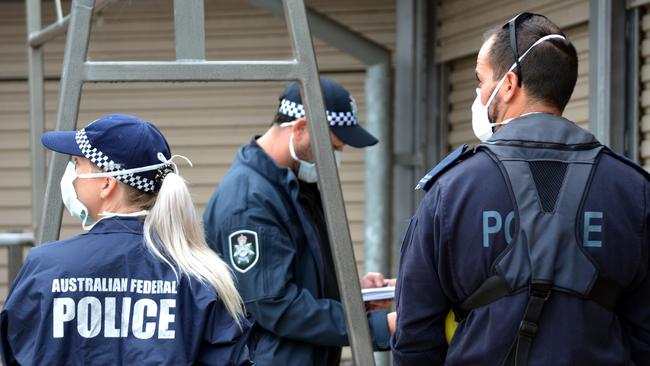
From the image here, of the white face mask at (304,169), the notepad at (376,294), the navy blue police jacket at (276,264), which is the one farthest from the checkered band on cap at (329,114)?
the notepad at (376,294)

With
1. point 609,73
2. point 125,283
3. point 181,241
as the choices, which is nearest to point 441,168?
point 181,241

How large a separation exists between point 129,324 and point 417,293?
74 cm

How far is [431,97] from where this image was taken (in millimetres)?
7250

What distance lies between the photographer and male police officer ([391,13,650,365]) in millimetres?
2535

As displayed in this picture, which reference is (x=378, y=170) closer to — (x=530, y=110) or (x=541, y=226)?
(x=530, y=110)

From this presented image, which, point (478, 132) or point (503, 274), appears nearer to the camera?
point (503, 274)

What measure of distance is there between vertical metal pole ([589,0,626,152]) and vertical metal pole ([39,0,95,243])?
2754 mm

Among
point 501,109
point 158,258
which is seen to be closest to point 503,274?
point 501,109

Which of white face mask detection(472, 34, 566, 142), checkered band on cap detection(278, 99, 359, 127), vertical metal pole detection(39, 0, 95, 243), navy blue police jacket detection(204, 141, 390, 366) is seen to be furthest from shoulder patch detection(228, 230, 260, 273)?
white face mask detection(472, 34, 566, 142)

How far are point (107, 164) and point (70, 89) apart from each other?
546mm

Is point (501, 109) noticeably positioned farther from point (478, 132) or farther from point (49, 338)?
point (49, 338)

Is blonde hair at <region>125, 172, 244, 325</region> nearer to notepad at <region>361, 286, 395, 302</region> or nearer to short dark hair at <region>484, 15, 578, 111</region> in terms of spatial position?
short dark hair at <region>484, 15, 578, 111</region>

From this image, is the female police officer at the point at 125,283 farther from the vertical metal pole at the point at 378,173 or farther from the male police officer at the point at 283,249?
the vertical metal pole at the point at 378,173

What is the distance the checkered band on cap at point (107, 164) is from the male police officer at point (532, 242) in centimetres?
75
